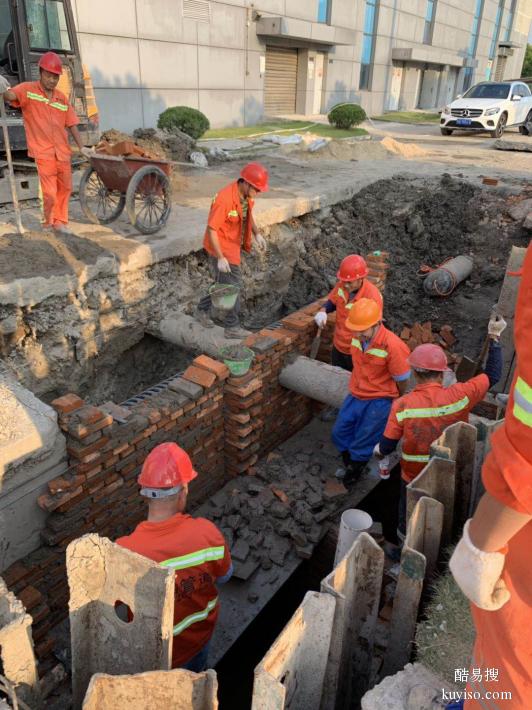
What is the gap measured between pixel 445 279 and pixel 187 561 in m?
6.57

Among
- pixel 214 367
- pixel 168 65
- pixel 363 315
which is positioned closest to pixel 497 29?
pixel 168 65

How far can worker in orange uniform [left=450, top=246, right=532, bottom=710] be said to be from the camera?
126cm

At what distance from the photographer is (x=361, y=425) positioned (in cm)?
454

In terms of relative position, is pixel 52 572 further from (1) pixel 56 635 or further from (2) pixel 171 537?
(2) pixel 171 537

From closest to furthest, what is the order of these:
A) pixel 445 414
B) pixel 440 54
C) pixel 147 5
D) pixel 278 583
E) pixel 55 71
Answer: pixel 445 414 → pixel 278 583 → pixel 55 71 → pixel 147 5 → pixel 440 54

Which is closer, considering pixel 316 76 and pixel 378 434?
pixel 378 434

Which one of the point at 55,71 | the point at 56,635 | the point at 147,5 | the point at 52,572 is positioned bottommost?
the point at 56,635

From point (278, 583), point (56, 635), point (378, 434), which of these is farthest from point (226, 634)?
point (378, 434)

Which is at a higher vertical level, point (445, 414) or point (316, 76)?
point (316, 76)

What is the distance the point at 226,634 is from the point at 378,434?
6.33 ft

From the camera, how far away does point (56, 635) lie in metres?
3.62

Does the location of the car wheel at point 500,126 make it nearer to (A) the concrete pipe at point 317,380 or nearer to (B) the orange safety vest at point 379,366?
(A) the concrete pipe at point 317,380

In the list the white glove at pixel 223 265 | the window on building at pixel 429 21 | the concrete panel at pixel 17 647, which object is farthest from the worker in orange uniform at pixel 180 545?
the window on building at pixel 429 21

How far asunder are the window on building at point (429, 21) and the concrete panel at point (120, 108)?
78.5ft
